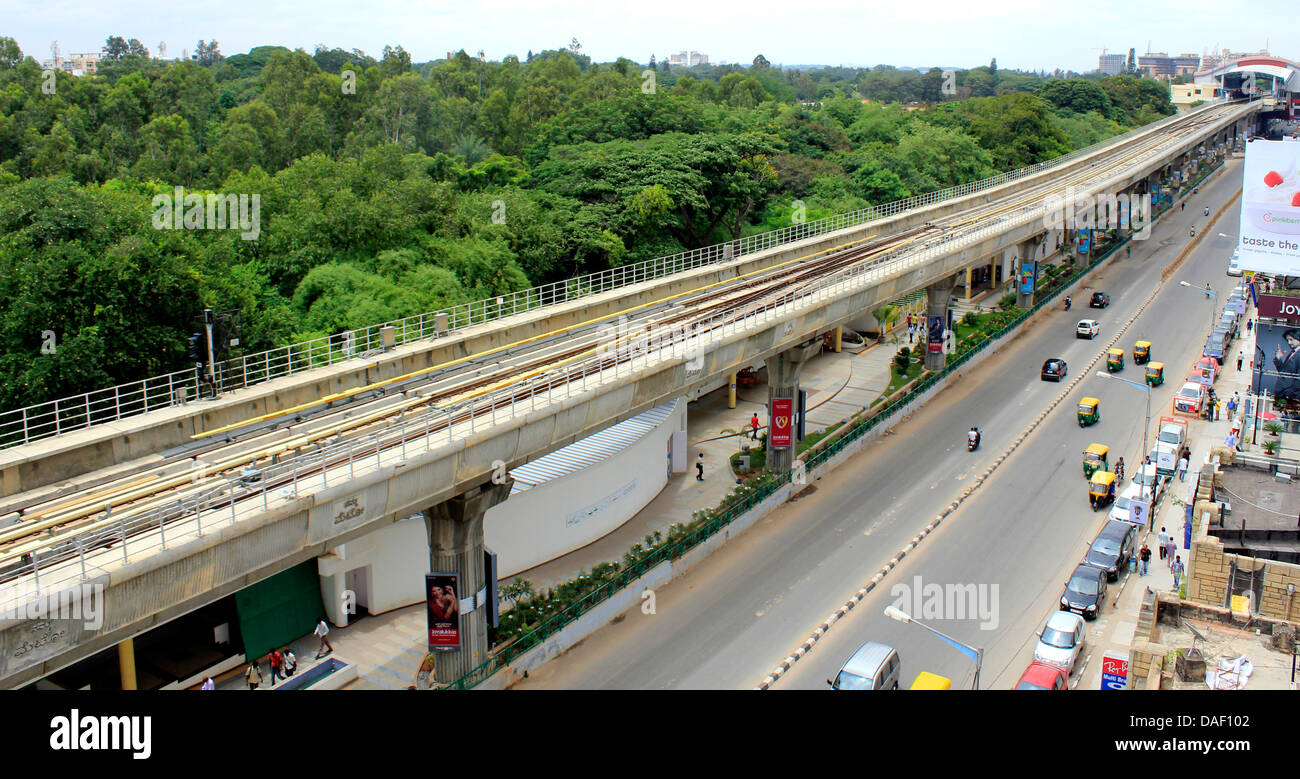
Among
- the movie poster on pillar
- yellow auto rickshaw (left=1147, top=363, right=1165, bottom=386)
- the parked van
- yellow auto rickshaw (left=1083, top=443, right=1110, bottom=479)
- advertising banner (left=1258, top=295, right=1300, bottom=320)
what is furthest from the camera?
yellow auto rickshaw (left=1147, top=363, right=1165, bottom=386)

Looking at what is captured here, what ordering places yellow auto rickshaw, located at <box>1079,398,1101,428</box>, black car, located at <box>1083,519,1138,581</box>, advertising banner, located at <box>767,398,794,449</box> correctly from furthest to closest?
yellow auto rickshaw, located at <box>1079,398,1101,428</box> → advertising banner, located at <box>767,398,794,449</box> → black car, located at <box>1083,519,1138,581</box>

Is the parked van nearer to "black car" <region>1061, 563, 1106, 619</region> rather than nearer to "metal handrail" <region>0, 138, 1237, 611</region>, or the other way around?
"black car" <region>1061, 563, 1106, 619</region>

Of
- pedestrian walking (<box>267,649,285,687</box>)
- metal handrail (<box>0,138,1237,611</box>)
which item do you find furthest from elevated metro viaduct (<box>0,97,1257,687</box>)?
pedestrian walking (<box>267,649,285,687</box>)

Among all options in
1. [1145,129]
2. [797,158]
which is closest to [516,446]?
[797,158]

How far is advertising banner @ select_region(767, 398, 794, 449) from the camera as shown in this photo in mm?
41469

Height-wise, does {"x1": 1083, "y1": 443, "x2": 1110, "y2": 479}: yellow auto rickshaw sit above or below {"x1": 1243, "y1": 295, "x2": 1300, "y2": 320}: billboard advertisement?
below

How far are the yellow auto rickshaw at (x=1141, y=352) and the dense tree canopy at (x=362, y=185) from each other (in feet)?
76.1

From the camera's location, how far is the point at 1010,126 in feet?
366

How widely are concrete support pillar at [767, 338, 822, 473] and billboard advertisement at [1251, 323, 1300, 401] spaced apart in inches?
864

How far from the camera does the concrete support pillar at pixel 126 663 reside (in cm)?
2711

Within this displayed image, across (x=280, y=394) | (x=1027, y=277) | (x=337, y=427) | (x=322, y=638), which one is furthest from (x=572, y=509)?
(x=1027, y=277)

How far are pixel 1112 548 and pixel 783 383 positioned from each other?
13.3 metres

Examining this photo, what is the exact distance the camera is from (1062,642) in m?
29.6

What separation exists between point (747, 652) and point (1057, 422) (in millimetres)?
26912
